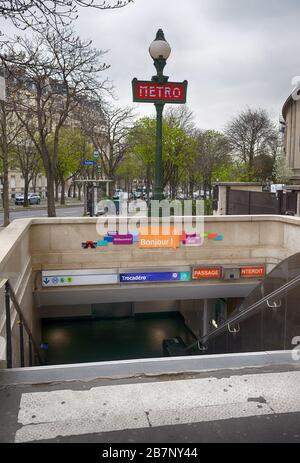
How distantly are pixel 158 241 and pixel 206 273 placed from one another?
5.23ft

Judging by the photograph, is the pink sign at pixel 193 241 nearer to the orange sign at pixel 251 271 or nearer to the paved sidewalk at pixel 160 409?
the orange sign at pixel 251 271

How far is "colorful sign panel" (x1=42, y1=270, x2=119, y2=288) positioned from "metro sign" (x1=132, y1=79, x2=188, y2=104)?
4.54 metres

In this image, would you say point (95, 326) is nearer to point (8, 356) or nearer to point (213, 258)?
point (213, 258)

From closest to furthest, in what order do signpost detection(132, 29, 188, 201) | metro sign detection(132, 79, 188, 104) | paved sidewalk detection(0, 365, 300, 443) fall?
1. paved sidewalk detection(0, 365, 300, 443)
2. signpost detection(132, 29, 188, 201)
3. metro sign detection(132, 79, 188, 104)

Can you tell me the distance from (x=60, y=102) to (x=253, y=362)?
23550 millimetres

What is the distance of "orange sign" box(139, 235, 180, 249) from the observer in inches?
459

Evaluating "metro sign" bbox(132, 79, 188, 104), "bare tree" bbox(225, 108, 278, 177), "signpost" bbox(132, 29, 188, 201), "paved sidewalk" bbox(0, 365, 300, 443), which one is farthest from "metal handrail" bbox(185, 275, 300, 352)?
"bare tree" bbox(225, 108, 278, 177)

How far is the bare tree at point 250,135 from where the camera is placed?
59438 millimetres

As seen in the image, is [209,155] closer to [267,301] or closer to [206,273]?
[206,273]

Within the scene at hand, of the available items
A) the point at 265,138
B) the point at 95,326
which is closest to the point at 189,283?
the point at 95,326

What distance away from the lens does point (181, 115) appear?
147ft

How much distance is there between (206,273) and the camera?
39.4ft

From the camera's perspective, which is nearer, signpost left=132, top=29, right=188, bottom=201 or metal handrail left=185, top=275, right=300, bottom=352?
metal handrail left=185, top=275, right=300, bottom=352

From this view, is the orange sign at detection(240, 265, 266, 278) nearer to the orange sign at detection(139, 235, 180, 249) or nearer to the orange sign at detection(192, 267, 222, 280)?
the orange sign at detection(192, 267, 222, 280)
